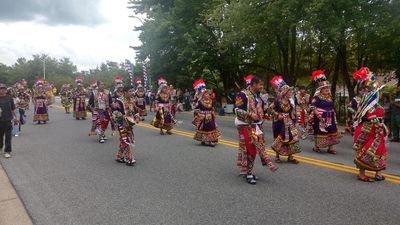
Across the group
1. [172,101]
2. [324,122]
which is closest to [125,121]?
[324,122]

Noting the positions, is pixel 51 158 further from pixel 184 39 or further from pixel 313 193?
pixel 184 39

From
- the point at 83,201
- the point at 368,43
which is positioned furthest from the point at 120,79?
the point at 368,43

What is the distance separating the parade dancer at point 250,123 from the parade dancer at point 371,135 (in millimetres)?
1765

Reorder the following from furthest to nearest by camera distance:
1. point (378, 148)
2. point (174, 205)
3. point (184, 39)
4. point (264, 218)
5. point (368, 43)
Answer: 1. point (184, 39)
2. point (368, 43)
3. point (378, 148)
4. point (174, 205)
5. point (264, 218)

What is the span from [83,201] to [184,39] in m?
20.7

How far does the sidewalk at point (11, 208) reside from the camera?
4895 mm

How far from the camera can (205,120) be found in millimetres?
11094

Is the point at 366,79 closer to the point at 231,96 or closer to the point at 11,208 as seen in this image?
the point at 11,208

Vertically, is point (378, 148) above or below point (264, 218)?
above

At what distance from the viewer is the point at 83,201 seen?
18.7ft

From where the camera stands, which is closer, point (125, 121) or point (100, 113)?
point (125, 121)

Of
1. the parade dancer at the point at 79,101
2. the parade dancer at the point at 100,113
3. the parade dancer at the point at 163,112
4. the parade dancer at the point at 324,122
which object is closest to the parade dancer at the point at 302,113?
the parade dancer at the point at 324,122

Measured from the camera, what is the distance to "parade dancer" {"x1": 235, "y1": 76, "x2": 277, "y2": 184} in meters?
6.55

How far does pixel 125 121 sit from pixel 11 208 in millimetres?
3449
